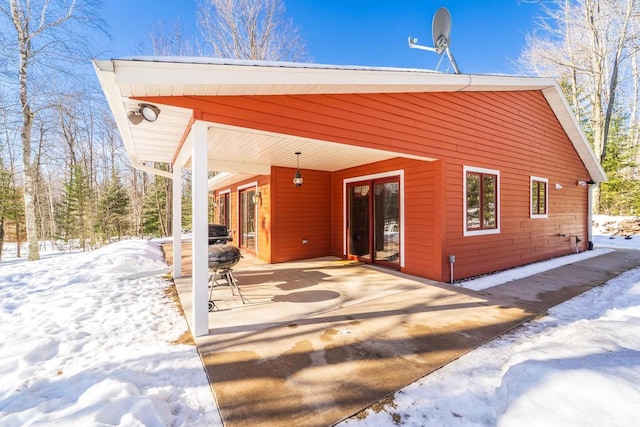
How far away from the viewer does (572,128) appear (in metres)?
7.73

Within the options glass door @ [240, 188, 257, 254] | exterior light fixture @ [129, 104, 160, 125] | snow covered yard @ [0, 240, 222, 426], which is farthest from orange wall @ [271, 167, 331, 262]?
exterior light fixture @ [129, 104, 160, 125]

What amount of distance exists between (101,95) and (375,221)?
13.6 meters

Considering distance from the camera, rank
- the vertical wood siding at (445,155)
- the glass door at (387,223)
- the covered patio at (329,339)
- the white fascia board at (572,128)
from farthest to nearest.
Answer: the white fascia board at (572,128) → the glass door at (387,223) → the vertical wood siding at (445,155) → the covered patio at (329,339)

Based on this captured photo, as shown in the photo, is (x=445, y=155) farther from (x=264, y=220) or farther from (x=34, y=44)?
(x=34, y=44)

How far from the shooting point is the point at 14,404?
1.88 meters

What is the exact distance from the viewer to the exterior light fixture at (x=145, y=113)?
2.93 m

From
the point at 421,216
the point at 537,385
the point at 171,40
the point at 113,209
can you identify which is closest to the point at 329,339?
the point at 537,385

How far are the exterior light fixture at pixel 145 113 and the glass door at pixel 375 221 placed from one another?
4.42 m

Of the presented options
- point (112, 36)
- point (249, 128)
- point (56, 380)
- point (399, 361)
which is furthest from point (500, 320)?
point (112, 36)

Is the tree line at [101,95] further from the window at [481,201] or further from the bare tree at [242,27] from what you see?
the window at [481,201]

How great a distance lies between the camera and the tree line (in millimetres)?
A: 8719

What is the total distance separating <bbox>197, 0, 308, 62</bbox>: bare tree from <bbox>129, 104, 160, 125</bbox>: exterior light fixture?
8975mm

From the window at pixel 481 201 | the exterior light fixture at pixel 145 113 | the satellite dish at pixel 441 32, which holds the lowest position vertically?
the window at pixel 481 201

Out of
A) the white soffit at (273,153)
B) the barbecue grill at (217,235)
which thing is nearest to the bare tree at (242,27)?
the white soffit at (273,153)
